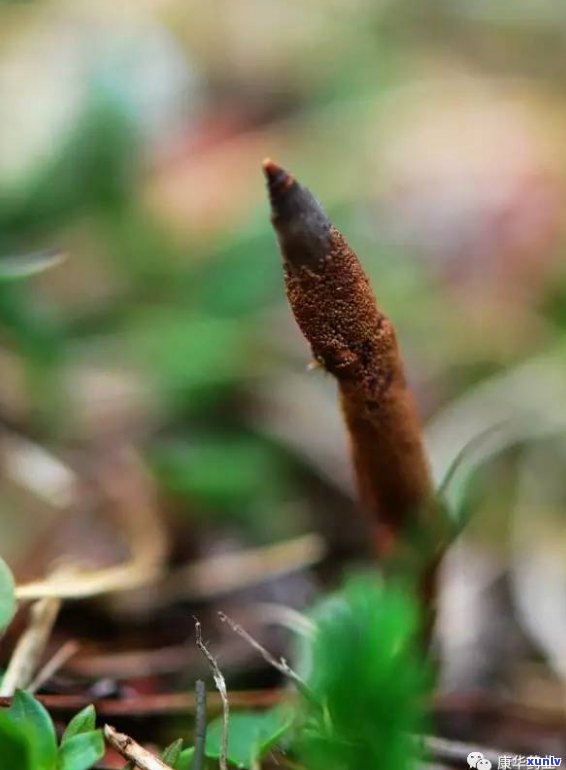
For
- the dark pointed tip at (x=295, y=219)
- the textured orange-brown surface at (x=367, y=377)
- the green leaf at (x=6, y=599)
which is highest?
the dark pointed tip at (x=295, y=219)

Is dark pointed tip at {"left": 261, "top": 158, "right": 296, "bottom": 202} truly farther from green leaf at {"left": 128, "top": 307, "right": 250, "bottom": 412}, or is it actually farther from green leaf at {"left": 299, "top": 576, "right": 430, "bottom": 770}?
green leaf at {"left": 128, "top": 307, "right": 250, "bottom": 412}

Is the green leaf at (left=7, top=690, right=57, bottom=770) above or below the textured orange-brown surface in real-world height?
below

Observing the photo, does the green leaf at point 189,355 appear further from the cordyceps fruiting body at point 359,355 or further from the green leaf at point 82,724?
the green leaf at point 82,724

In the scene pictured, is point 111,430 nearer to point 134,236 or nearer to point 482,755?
point 134,236

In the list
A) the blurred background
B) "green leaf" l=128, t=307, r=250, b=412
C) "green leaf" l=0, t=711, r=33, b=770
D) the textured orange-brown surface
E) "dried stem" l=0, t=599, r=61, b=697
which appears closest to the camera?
"green leaf" l=0, t=711, r=33, b=770

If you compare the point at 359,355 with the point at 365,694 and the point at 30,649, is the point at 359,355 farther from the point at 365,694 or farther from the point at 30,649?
the point at 30,649

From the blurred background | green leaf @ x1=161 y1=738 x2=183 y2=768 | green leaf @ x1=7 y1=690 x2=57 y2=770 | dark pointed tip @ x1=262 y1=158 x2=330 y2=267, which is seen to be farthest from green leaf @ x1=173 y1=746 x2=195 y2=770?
dark pointed tip @ x1=262 y1=158 x2=330 y2=267

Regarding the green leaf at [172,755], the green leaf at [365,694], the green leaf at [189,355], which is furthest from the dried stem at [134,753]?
the green leaf at [189,355]
